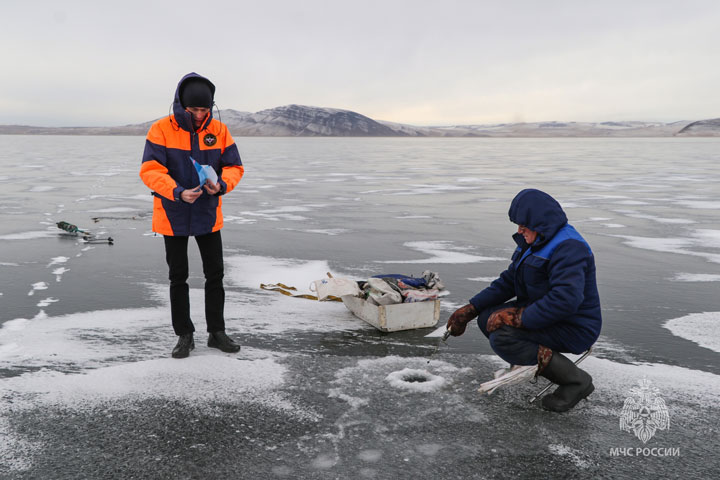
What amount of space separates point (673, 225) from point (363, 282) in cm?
752

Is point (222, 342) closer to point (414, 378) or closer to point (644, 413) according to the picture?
point (414, 378)

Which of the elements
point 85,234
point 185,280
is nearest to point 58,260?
point 85,234

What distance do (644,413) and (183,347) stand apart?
3066mm

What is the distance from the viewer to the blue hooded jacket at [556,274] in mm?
3109

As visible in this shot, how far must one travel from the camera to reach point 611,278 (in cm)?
637

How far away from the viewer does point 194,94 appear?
3668 mm

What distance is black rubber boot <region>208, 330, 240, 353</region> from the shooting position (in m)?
4.16

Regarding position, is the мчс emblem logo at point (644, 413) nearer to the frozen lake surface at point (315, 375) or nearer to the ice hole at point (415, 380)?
the frozen lake surface at point (315, 375)

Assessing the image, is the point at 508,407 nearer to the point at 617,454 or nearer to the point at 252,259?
the point at 617,454

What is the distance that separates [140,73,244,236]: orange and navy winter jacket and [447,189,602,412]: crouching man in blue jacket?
2065 millimetres

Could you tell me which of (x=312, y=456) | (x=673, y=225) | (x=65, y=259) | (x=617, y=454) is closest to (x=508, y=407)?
(x=617, y=454)

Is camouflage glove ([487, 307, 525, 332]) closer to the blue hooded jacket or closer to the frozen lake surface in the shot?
the blue hooded jacket

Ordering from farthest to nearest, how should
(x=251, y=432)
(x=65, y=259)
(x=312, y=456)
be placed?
1. (x=65, y=259)
2. (x=251, y=432)
3. (x=312, y=456)

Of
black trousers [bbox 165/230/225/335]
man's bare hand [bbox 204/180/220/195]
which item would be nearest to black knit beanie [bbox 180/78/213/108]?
man's bare hand [bbox 204/180/220/195]
